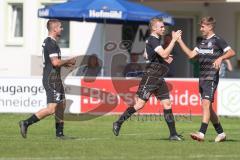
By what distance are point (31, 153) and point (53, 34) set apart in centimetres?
295

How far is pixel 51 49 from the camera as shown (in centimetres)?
1468

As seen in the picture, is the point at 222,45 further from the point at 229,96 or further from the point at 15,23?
the point at 15,23

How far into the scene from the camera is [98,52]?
28922 mm

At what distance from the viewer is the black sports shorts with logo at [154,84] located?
48.6 ft

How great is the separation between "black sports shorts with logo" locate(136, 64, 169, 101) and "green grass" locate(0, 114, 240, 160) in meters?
0.77

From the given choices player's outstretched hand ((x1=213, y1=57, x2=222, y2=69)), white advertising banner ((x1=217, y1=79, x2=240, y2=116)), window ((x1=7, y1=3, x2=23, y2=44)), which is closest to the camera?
player's outstretched hand ((x1=213, y1=57, x2=222, y2=69))

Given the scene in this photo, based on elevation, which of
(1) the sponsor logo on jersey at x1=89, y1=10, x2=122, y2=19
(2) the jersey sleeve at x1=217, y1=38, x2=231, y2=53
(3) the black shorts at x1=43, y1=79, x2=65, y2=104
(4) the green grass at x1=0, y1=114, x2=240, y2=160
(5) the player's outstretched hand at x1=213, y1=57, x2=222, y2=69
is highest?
(1) the sponsor logo on jersey at x1=89, y1=10, x2=122, y2=19

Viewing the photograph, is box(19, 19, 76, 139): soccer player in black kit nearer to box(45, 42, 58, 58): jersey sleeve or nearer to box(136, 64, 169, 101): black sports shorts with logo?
box(45, 42, 58, 58): jersey sleeve

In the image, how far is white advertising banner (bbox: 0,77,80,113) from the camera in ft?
75.6

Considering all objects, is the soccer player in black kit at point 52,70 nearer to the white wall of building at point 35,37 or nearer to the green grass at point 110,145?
the green grass at point 110,145

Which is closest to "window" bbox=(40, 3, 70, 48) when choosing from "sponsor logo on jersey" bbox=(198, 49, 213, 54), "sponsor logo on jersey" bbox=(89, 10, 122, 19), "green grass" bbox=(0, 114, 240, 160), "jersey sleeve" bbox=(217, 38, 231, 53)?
"sponsor logo on jersey" bbox=(89, 10, 122, 19)

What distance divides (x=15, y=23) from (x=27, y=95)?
738cm

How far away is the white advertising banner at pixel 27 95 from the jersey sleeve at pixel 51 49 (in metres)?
8.39

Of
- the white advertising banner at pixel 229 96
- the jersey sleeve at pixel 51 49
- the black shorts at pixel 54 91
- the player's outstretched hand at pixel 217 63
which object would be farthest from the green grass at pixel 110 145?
the white advertising banner at pixel 229 96
